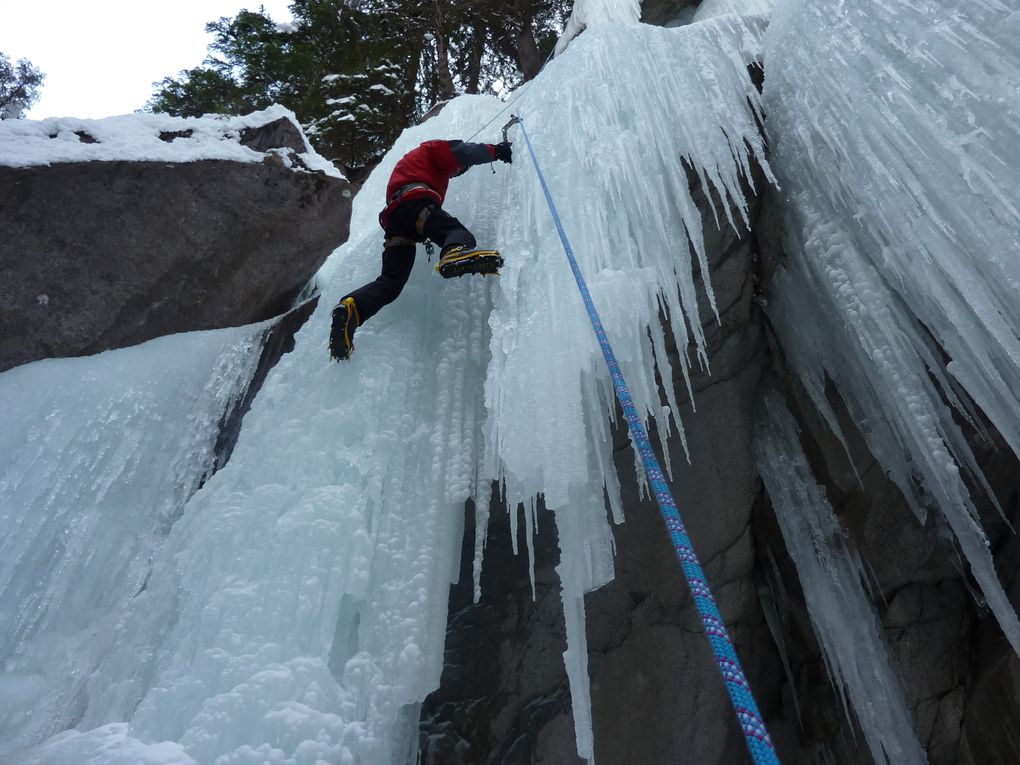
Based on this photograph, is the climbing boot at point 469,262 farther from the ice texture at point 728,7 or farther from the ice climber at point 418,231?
the ice texture at point 728,7

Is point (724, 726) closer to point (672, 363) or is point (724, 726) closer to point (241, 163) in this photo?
point (672, 363)

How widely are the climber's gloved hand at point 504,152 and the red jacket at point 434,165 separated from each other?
4 cm

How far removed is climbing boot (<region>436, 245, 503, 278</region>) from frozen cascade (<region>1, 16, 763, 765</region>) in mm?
121

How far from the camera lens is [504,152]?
3.50 metres

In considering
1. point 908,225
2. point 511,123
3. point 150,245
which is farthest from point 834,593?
point 150,245

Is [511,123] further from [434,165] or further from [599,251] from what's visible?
[599,251]

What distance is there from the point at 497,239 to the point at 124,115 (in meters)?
3.05

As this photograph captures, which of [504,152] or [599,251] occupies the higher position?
[504,152]

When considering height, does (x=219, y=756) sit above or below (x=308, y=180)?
below

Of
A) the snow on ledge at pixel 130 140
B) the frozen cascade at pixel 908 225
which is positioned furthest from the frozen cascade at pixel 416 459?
the snow on ledge at pixel 130 140

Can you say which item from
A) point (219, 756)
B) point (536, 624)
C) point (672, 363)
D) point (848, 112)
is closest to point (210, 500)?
point (219, 756)

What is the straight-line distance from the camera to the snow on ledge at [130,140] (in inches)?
144

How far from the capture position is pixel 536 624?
104 inches

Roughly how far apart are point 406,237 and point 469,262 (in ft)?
2.11
